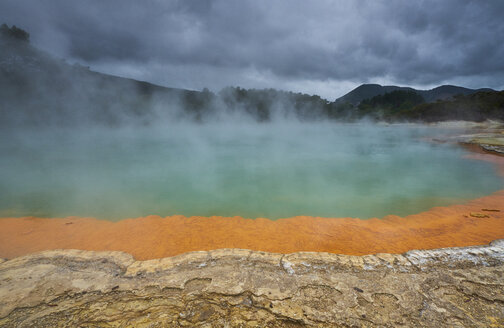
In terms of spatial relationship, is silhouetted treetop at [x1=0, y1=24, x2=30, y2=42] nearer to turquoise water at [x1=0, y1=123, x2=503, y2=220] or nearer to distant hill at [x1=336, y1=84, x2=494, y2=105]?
turquoise water at [x1=0, y1=123, x2=503, y2=220]

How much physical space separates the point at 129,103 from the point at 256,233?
117 ft

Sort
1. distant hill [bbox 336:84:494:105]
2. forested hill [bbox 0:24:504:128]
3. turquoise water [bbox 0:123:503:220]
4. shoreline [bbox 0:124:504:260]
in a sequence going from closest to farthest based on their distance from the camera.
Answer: shoreline [bbox 0:124:504:260] < turquoise water [bbox 0:123:503:220] < forested hill [bbox 0:24:504:128] < distant hill [bbox 336:84:494:105]

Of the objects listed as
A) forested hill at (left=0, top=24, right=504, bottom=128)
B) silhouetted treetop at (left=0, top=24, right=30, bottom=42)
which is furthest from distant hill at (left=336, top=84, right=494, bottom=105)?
silhouetted treetop at (left=0, top=24, right=30, bottom=42)

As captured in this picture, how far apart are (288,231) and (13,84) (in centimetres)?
3314

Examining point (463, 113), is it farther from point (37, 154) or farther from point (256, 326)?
point (37, 154)

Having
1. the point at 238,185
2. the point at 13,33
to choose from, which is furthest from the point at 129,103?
the point at 238,185

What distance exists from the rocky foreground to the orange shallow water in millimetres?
755

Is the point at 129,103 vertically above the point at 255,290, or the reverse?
the point at 129,103

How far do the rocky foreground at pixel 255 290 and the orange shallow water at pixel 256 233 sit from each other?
2.48ft

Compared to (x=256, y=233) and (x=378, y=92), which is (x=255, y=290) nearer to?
(x=256, y=233)

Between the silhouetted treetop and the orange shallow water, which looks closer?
the orange shallow water

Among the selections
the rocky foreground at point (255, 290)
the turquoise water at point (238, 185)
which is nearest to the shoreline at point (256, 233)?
the turquoise water at point (238, 185)

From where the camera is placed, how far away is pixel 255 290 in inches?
69.1

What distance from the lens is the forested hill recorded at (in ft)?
75.1
